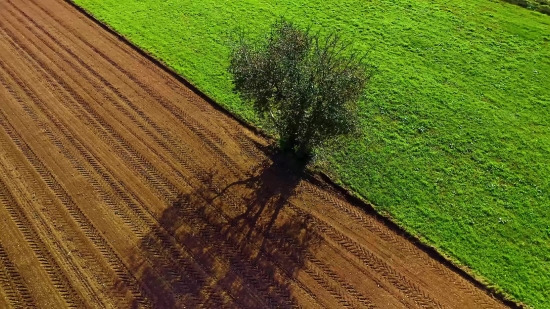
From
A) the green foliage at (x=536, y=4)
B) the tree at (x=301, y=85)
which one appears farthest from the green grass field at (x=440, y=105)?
the tree at (x=301, y=85)

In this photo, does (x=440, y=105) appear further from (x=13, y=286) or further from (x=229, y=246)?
(x=13, y=286)

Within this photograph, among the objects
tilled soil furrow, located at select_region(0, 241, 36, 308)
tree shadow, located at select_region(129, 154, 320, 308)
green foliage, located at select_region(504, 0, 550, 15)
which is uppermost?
green foliage, located at select_region(504, 0, 550, 15)

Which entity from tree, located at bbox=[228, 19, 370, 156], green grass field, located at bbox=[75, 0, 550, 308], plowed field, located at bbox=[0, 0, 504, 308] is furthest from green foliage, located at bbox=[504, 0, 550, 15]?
plowed field, located at bbox=[0, 0, 504, 308]

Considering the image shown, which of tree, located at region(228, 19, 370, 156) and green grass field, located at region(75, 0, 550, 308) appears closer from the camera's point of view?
tree, located at region(228, 19, 370, 156)

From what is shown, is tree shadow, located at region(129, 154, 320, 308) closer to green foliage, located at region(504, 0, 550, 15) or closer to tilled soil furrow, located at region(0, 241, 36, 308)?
tilled soil furrow, located at region(0, 241, 36, 308)

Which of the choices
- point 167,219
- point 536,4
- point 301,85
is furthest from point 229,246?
point 536,4

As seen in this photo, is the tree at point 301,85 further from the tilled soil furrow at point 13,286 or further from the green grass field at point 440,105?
the tilled soil furrow at point 13,286
